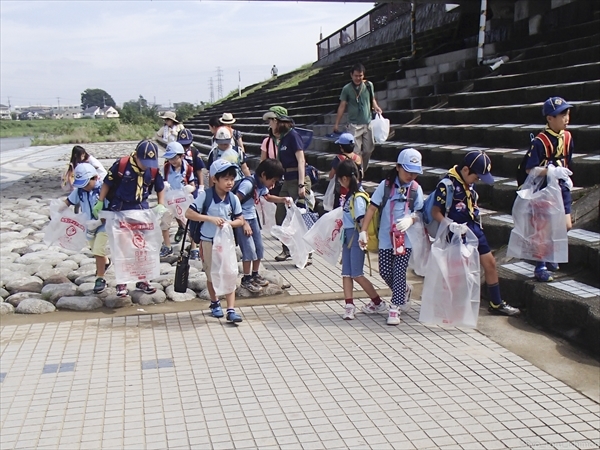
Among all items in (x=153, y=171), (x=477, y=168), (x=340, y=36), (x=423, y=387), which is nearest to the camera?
(x=423, y=387)

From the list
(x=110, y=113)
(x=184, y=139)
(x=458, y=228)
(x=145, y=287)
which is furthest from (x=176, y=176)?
(x=110, y=113)

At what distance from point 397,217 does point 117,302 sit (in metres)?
2.83

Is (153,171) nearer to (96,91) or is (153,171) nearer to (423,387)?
(423,387)

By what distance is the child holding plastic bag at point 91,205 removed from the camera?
634cm

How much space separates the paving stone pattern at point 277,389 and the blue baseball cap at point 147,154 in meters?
1.49

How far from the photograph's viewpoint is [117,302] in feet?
20.2

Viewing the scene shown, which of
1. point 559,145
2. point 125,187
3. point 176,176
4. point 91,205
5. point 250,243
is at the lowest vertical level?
point 250,243

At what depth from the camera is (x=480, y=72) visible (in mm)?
12562

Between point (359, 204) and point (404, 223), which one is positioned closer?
point (404, 223)

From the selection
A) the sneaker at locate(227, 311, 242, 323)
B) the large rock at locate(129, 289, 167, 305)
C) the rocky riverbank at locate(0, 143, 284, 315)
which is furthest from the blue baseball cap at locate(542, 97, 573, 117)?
the large rock at locate(129, 289, 167, 305)

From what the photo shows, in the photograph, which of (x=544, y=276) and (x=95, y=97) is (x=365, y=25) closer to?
(x=544, y=276)

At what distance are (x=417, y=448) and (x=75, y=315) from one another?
12.3ft

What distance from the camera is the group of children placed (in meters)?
5.22

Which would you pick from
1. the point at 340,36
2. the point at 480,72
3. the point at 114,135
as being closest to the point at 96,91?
the point at 114,135
